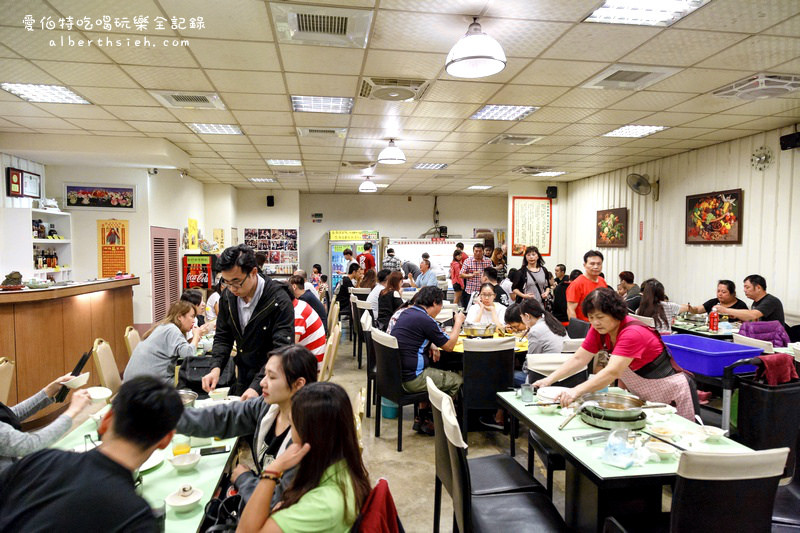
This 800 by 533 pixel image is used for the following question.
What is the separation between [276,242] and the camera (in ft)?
38.3

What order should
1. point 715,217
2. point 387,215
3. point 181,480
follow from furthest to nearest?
point 387,215 → point 715,217 → point 181,480

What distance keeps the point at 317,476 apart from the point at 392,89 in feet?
12.1

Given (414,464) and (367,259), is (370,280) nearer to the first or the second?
(367,259)

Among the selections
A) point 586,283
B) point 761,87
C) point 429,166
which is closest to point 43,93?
point 429,166

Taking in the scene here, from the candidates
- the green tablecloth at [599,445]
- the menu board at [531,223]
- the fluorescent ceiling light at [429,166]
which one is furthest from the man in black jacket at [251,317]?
A: the menu board at [531,223]

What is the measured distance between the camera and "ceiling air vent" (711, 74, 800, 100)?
4.02 meters

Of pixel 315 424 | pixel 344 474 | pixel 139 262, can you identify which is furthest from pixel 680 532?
pixel 139 262

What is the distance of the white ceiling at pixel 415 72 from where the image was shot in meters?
2.95

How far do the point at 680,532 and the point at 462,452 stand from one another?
31.3 inches

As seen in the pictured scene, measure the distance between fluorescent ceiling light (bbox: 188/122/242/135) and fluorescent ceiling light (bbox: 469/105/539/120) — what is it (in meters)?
3.01

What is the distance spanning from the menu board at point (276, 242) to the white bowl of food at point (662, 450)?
10.3 metres

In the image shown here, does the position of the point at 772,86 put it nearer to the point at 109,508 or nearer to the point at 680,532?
the point at 680,532

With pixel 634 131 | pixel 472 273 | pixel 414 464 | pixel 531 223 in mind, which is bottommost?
pixel 414 464

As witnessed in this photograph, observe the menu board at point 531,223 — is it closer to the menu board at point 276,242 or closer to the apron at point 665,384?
the menu board at point 276,242
